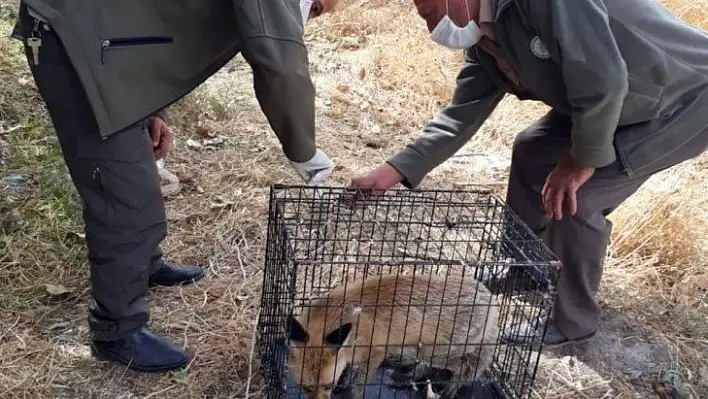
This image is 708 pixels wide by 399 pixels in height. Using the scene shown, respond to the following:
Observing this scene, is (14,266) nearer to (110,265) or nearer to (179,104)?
(110,265)

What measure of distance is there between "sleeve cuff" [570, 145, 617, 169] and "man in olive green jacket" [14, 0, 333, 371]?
1071 mm

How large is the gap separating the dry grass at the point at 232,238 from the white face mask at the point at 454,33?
5.50ft

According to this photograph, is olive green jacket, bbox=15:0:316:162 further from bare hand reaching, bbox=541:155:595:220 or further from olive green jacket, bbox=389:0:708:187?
bare hand reaching, bbox=541:155:595:220

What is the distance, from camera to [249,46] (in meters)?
2.37

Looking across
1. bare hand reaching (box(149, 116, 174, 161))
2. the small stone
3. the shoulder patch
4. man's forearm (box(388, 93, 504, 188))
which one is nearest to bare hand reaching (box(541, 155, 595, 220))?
the shoulder patch

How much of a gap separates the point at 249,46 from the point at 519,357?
5.99 feet

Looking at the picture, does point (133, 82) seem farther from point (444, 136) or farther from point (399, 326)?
point (444, 136)

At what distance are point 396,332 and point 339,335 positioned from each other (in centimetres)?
43

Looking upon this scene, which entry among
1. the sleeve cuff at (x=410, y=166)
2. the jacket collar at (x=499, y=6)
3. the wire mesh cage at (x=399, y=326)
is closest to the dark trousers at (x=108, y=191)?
the wire mesh cage at (x=399, y=326)

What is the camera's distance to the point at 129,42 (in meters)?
2.51

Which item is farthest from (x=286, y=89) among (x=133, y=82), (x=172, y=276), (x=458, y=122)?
(x=172, y=276)

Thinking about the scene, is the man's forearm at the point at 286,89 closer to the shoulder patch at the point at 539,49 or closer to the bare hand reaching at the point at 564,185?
the shoulder patch at the point at 539,49

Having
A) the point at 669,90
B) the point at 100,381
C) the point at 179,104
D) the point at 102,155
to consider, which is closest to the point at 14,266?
the point at 100,381

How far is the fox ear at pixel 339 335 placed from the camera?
8.77ft
